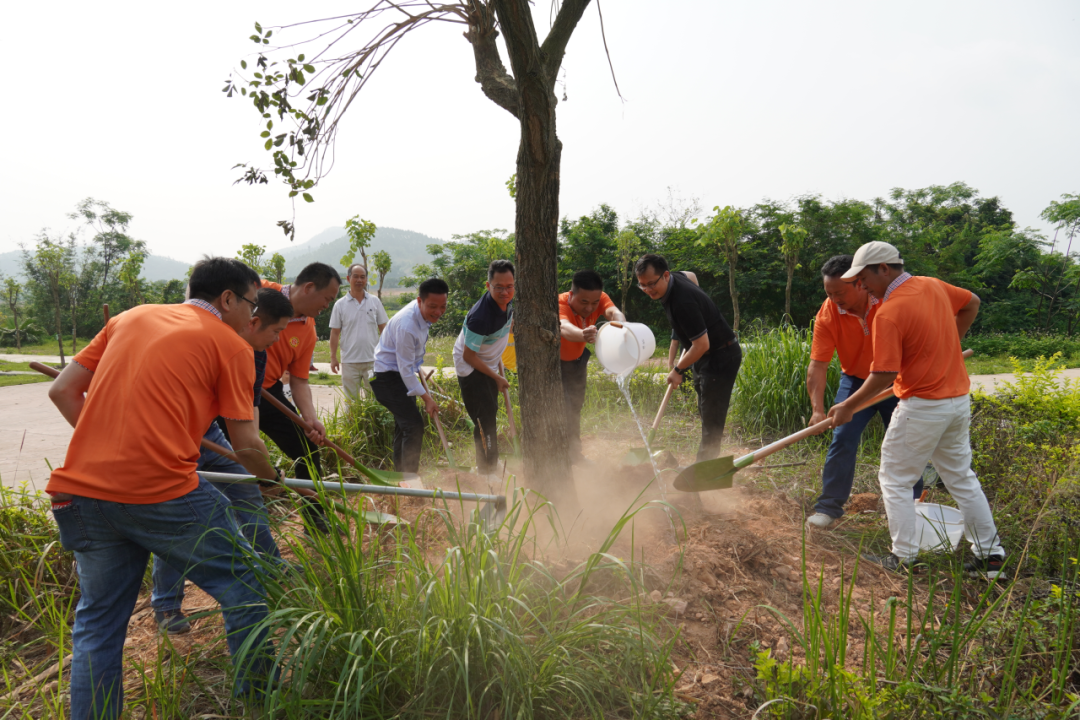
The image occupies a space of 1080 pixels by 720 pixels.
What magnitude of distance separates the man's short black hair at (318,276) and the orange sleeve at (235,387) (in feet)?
4.47

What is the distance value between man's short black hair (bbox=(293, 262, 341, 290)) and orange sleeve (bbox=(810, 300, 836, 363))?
3177mm

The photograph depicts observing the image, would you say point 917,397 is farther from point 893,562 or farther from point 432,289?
point 432,289

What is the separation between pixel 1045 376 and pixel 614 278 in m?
13.5

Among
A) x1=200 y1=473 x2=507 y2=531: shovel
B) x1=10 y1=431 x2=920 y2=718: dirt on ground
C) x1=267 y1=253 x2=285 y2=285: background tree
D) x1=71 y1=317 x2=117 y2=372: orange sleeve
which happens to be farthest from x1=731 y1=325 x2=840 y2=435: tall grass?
x1=267 y1=253 x2=285 y2=285: background tree

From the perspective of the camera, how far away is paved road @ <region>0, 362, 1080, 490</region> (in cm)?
501

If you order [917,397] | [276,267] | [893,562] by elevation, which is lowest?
[893,562]

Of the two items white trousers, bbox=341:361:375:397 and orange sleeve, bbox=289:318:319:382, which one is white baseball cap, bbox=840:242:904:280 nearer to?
orange sleeve, bbox=289:318:319:382

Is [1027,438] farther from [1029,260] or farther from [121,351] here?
[1029,260]

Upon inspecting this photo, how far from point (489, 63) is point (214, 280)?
1.83 m

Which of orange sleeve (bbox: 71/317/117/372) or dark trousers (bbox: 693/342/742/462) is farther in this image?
dark trousers (bbox: 693/342/742/462)

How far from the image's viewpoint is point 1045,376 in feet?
14.0

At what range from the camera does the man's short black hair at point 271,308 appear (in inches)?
95.9

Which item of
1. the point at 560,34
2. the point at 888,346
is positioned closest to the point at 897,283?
the point at 888,346

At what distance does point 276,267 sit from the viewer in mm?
17891
